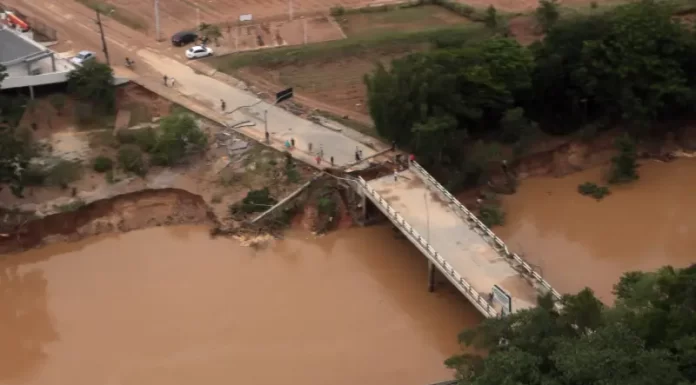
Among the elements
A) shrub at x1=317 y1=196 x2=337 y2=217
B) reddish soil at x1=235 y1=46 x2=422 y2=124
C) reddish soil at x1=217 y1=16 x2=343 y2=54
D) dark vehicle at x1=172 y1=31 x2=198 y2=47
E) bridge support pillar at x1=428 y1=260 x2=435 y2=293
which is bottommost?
bridge support pillar at x1=428 y1=260 x2=435 y2=293

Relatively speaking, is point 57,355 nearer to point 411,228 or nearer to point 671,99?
point 411,228

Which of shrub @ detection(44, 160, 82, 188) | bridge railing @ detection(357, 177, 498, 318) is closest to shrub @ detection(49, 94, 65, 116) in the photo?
shrub @ detection(44, 160, 82, 188)

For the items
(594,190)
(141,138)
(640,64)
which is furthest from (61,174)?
(640,64)

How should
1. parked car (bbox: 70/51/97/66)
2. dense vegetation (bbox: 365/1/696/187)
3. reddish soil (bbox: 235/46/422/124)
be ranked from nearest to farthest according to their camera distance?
dense vegetation (bbox: 365/1/696/187) < reddish soil (bbox: 235/46/422/124) < parked car (bbox: 70/51/97/66)

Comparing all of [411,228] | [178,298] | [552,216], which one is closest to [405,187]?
[411,228]

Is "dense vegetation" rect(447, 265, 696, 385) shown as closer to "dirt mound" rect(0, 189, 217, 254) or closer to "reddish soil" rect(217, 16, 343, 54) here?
"dirt mound" rect(0, 189, 217, 254)

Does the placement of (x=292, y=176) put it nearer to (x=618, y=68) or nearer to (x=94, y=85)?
(x=94, y=85)
